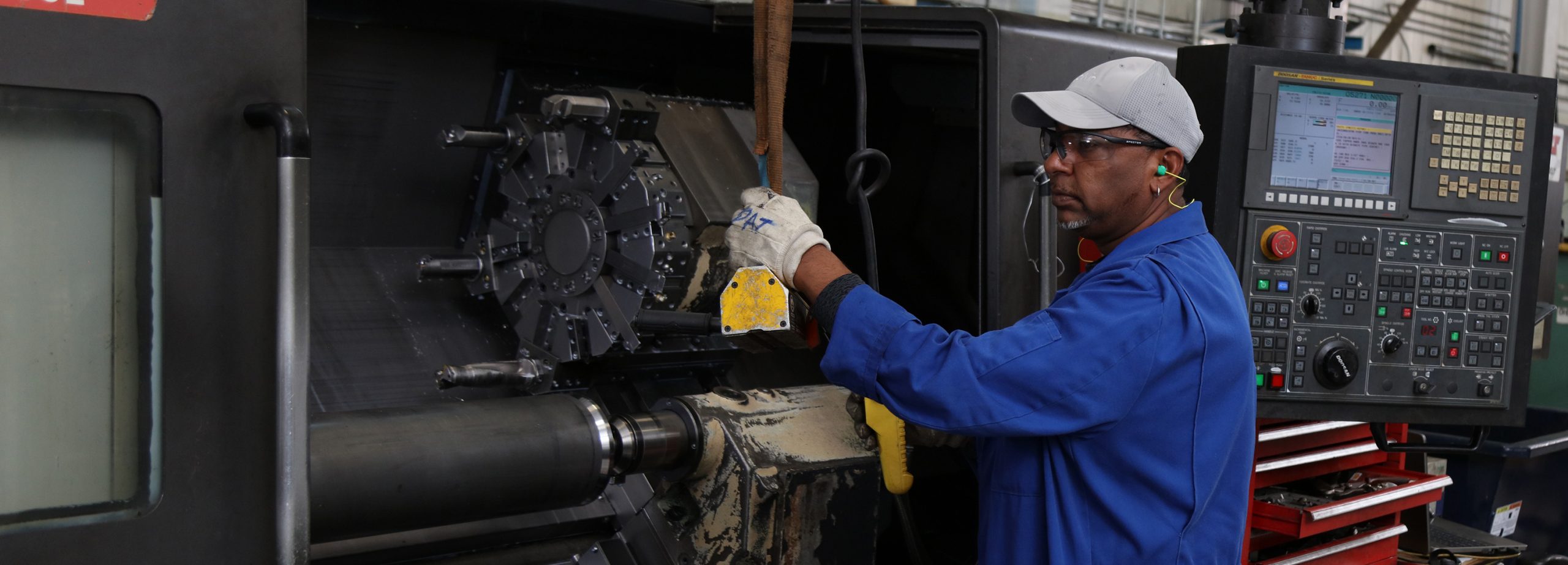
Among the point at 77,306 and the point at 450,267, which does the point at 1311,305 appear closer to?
the point at 450,267

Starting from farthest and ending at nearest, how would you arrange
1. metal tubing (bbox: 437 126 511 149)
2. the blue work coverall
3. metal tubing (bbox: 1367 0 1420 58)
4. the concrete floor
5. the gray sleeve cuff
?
metal tubing (bbox: 1367 0 1420 58)
the concrete floor
metal tubing (bbox: 437 126 511 149)
the gray sleeve cuff
the blue work coverall

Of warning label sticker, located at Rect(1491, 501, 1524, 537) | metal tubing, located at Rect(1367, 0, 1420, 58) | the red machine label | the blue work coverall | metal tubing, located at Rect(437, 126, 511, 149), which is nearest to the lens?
the red machine label

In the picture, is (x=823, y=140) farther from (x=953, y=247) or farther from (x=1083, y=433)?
(x=1083, y=433)

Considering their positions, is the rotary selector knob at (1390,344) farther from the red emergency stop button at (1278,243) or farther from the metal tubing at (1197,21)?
the metal tubing at (1197,21)

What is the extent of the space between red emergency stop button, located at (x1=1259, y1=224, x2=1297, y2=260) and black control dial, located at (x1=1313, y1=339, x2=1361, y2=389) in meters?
0.15

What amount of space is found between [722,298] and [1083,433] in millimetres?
456

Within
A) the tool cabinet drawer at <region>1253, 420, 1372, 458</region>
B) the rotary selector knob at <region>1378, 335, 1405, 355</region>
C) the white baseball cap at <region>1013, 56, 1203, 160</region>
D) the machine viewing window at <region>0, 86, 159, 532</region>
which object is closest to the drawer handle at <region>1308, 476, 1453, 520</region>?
the tool cabinet drawer at <region>1253, 420, 1372, 458</region>

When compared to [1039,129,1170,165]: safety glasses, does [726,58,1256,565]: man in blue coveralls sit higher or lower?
lower

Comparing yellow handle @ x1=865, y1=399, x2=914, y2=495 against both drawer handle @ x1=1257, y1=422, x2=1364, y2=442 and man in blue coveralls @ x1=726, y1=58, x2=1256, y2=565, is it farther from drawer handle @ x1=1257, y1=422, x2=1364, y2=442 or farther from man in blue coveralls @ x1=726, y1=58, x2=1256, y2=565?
drawer handle @ x1=1257, y1=422, x2=1364, y2=442

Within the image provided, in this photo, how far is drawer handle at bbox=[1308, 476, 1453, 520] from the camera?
1839 millimetres

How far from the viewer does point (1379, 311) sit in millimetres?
1809

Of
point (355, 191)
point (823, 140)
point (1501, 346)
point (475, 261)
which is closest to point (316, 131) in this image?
point (355, 191)

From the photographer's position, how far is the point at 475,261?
6.77ft

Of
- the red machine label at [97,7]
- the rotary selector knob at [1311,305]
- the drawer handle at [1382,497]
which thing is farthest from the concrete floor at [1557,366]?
the red machine label at [97,7]
